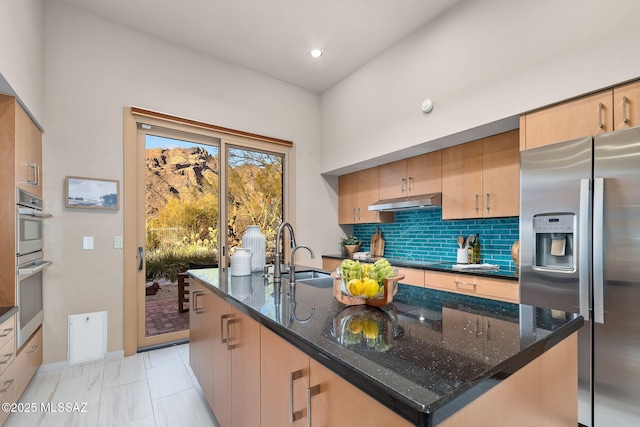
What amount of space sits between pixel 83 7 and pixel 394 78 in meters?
3.08

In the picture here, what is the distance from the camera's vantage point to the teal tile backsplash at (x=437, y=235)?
298 cm

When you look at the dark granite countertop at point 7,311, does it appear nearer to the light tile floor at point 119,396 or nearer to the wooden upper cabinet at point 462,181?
the light tile floor at point 119,396

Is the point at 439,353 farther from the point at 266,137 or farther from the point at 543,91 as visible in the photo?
the point at 266,137

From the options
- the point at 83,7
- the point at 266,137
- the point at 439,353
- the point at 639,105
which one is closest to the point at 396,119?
the point at 266,137

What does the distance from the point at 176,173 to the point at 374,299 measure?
2.99 metres

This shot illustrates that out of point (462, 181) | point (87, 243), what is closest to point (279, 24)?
point (462, 181)

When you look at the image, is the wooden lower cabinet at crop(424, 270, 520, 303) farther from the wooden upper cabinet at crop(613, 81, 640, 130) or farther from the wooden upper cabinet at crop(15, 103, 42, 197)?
the wooden upper cabinet at crop(15, 103, 42, 197)

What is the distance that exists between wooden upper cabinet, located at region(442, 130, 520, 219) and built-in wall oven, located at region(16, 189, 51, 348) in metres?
3.49

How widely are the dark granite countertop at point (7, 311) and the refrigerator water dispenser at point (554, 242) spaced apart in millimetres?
3334

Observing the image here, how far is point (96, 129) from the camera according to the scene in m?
2.94

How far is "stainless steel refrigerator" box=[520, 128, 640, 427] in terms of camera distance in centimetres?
175

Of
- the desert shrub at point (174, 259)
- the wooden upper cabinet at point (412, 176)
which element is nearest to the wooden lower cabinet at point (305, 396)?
the desert shrub at point (174, 259)

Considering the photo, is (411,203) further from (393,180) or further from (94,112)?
(94,112)

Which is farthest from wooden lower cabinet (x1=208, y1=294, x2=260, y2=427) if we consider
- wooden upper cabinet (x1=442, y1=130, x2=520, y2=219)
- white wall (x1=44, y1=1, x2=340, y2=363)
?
wooden upper cabinet (x1=442, y1=130, x2=520, y2=219)
